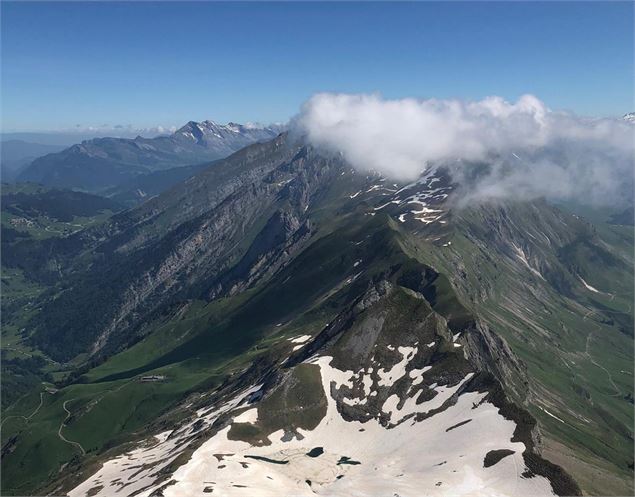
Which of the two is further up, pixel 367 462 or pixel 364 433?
pixel 364 433

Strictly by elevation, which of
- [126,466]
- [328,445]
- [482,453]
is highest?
[482,453]

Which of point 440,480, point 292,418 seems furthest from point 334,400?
point 440,480

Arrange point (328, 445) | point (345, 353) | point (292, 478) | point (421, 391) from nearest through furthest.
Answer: point (292, 478), point (328, 445), point (421, 391), point (345, 353)

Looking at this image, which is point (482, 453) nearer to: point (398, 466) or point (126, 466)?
point (398, 466)

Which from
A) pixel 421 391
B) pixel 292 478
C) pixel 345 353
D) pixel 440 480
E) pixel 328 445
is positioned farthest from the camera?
pixel 345 353

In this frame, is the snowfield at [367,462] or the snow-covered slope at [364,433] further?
the snow-covered slope at [364,433]

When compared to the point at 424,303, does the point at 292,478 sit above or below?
below

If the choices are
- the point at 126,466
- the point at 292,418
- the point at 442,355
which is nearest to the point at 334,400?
the point at 292,418

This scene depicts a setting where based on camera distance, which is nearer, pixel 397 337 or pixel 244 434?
pixel 244 434

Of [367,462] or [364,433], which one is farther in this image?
[364,433]

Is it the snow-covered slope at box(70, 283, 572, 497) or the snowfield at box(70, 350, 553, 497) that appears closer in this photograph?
the snowfield at box(70, 350, 553, 497)
